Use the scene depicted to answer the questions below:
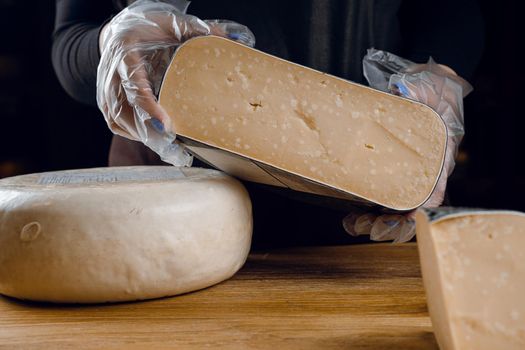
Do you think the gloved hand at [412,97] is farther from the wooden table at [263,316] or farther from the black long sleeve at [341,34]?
the black long sleeve at [341,34]

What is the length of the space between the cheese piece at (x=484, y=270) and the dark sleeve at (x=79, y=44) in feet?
2.89

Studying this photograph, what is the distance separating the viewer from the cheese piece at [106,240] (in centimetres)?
102

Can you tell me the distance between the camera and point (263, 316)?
98 cm

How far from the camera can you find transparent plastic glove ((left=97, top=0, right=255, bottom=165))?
111cm

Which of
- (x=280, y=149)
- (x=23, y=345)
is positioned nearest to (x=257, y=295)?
(x=280, y=149)

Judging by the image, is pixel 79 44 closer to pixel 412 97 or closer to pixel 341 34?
pixel 341 34

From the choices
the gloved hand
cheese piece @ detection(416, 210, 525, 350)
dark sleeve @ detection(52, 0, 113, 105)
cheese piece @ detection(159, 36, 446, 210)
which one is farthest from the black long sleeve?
cheese piece @ detection(416, 210, 525, 350)

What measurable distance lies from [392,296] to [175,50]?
1.73 ft

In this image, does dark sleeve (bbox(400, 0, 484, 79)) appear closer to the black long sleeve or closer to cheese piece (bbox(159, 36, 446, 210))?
the black long sleeve

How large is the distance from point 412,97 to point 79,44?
2.46 feet

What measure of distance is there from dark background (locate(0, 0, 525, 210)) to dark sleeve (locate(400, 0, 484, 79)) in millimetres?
1177

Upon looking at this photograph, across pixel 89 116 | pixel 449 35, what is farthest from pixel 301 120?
pixel 89 116

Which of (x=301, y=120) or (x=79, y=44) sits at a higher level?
(x=301, y=120)

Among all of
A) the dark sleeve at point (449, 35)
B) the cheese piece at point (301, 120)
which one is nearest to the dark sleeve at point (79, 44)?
the cheese piece at point (301, 120)
